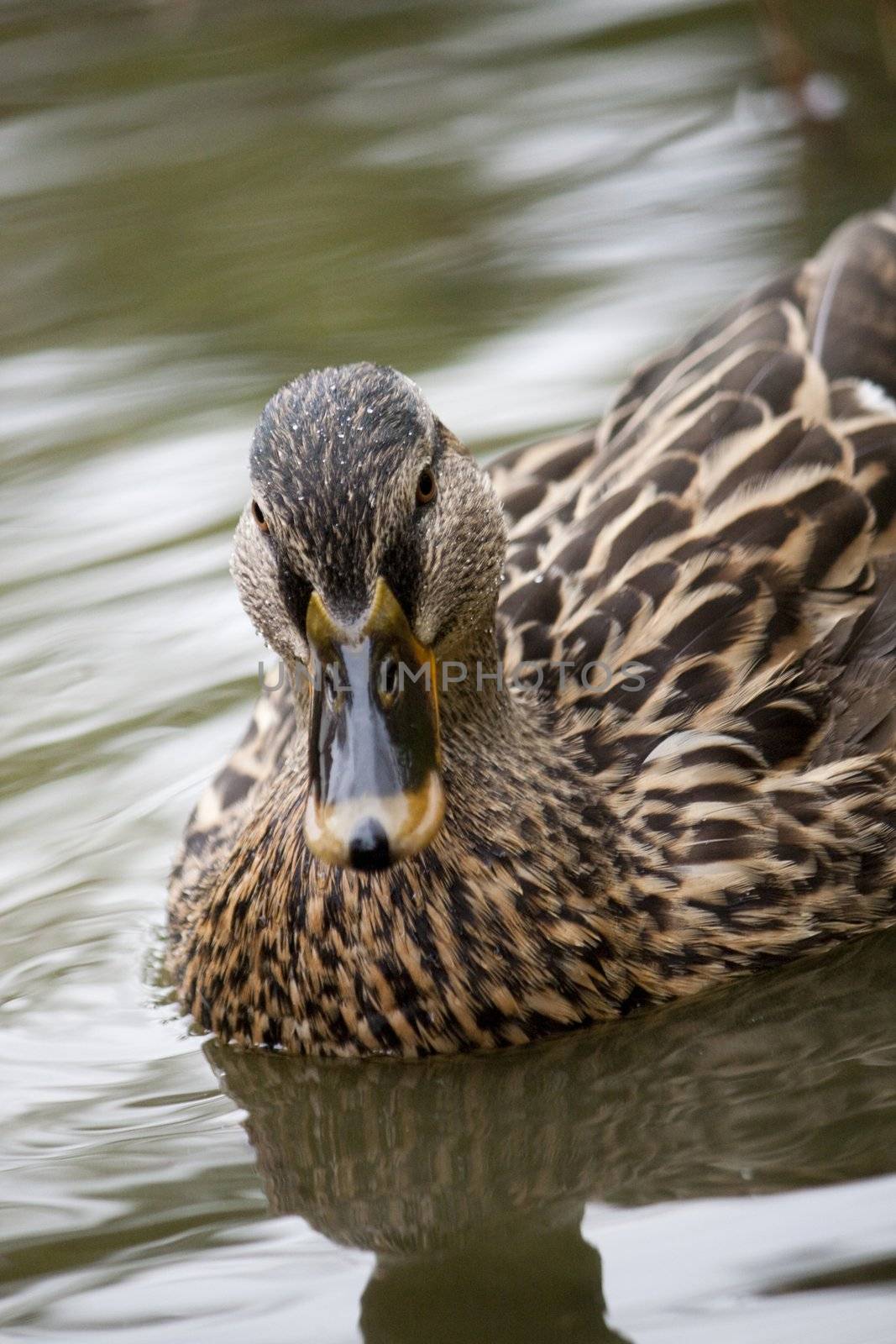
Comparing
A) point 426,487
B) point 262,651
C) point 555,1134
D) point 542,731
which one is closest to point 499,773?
point 542,731

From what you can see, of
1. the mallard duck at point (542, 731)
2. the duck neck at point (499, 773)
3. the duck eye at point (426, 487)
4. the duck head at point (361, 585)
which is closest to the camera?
the duck head at point (361, 585)

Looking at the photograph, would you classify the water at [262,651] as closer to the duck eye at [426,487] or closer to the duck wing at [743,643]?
the duck wing at [743,643]

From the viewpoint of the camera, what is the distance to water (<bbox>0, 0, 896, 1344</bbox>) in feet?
13.8

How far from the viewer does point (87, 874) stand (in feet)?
19.3

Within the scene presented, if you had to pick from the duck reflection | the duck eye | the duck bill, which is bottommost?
the duck reflection

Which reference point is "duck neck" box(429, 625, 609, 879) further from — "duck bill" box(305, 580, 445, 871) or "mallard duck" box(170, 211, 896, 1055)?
"duck bill" box(305, 580, 445, 871)

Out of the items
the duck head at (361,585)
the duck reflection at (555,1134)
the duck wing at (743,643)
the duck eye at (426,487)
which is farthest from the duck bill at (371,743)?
the duck wing at (743,643)

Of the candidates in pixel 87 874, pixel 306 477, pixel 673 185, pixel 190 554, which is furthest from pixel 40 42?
pixel 306 477

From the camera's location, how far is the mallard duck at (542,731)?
4.51 meters

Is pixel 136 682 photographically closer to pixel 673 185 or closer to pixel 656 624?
pixel 656 624

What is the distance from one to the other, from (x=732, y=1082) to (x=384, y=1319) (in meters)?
1.00

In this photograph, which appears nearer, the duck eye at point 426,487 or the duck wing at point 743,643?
the duck eye at point 426,487

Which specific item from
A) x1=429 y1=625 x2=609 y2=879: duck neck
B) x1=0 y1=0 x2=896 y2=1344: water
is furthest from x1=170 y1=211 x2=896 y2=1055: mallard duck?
x1=0 y1=0 x2=896 y2=1344: water

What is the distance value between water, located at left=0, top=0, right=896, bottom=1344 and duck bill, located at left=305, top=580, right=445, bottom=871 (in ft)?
2.56
